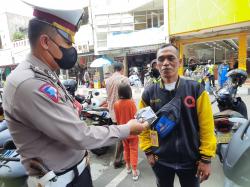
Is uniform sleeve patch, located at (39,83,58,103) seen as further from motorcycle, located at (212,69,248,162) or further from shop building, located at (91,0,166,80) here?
shop building, located at (91,0,166,80)

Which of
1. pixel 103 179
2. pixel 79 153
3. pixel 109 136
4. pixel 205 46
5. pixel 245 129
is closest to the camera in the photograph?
pixel 109 136

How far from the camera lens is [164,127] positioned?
1.92m

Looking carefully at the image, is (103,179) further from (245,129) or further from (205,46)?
(205,46)

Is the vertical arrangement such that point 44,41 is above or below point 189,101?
above

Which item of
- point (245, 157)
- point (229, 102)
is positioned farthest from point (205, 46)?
point (245, 157)

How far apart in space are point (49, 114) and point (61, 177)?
→ 454 mm

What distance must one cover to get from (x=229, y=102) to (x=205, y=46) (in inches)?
531

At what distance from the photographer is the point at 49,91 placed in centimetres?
120

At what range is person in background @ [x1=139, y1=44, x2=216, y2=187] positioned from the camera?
191 cm

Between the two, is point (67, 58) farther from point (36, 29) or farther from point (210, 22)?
point (210, 22)

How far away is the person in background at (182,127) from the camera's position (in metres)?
1.91

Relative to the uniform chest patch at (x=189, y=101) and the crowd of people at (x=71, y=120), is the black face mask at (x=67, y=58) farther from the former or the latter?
the uniform chest patch at (x=189, y=101)

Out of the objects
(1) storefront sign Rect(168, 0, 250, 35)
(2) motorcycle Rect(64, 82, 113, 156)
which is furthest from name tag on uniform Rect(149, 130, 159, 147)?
(1) storefront sign Rect(168, 0, 250, 35)

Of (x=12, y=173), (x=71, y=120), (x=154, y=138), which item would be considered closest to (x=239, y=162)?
(x=154, y=138)
